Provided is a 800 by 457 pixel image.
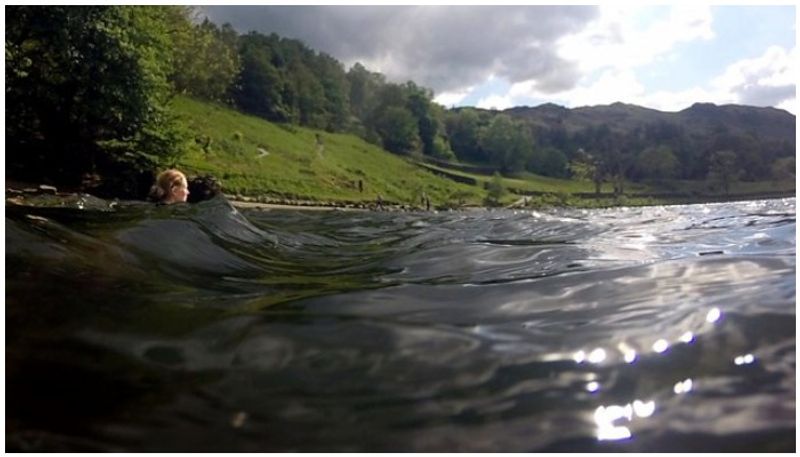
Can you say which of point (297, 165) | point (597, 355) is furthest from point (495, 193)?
point (597, 355)

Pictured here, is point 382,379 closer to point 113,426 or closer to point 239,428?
point 239,428

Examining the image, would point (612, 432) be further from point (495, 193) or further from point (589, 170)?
point (589, 170)

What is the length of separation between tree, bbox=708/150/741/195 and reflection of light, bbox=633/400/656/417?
121 metres

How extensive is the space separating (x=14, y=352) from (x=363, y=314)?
4.85ft

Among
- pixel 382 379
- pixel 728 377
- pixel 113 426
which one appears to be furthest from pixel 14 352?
pixel 728 377

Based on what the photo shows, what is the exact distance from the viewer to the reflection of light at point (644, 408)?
1.77 meters

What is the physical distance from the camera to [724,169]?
111250 mm

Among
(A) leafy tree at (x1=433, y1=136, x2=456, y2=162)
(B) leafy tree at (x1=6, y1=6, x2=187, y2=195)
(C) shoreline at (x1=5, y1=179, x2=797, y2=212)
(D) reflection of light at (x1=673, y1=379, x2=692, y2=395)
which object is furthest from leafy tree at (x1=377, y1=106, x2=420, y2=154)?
(D) reflection of light at (x1=673, y1=379, x2=692, y2=395)

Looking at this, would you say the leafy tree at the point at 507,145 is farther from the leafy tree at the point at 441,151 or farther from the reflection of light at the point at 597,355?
the reflection of light at the point at 597,355

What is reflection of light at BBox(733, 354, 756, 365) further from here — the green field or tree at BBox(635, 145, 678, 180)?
tree at BBox(635, 145, 678, 180)

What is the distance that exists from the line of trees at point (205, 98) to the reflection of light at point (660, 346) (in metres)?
26.7

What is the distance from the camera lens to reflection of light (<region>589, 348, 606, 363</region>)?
7.15ft

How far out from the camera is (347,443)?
1682 mm

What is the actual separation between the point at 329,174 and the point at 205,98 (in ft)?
75.6
